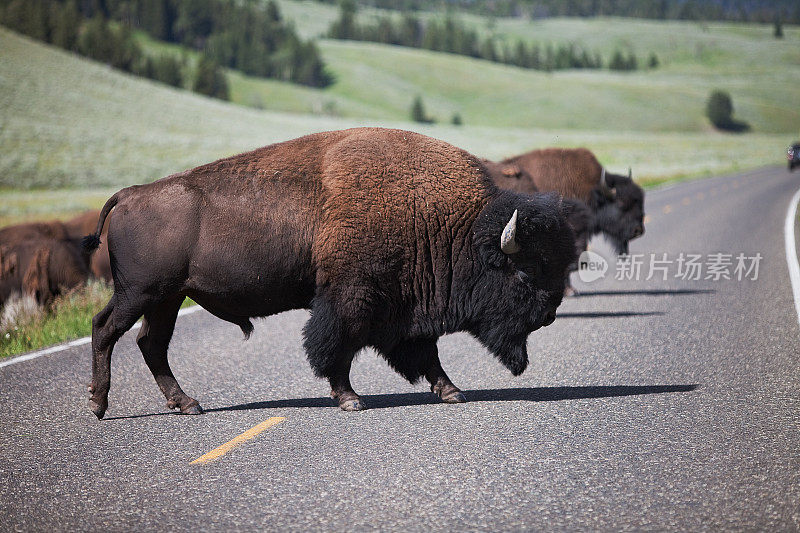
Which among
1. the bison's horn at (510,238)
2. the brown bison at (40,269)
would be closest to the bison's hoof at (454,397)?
the bison's horn at (510,238)

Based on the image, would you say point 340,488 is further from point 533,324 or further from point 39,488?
point 533,324

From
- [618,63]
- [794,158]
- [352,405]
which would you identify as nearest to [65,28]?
[794,158]

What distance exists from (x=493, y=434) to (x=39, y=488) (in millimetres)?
2494

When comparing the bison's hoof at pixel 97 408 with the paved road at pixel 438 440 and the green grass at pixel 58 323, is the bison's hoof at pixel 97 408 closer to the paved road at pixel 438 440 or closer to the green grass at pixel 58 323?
the paved road at pixel 438 440

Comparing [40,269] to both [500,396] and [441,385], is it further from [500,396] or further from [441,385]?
[500,396]

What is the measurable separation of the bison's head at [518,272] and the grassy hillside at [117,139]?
2512cm

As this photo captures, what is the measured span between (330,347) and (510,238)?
4.53 feet

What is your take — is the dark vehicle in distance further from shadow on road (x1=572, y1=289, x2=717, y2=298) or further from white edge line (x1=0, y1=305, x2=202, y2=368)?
white edge line (x1=0, y1=305, x2=202, y2=368)

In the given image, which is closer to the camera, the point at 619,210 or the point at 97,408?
the point at 97,408

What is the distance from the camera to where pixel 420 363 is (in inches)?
259

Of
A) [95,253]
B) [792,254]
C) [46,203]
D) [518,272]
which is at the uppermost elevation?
[518,272]

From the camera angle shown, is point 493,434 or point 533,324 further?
point 533,324

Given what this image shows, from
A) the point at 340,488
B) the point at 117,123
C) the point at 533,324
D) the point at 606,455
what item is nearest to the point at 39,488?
the point at 340,488

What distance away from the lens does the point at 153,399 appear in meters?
6.74
